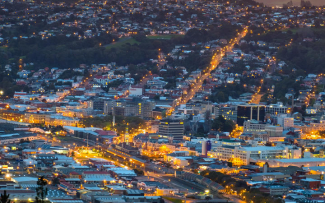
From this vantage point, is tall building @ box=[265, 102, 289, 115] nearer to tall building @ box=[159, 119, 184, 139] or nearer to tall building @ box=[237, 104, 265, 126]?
tall building @ box=[237, 104, 265, 126]

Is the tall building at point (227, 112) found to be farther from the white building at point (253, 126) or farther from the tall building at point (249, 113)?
the white building at point (253, 126)

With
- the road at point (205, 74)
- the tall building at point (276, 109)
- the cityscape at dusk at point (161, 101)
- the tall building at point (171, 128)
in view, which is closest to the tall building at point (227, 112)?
the cityscape at dusk at point (161, 101)

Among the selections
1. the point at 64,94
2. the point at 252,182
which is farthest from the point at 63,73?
the point at 252,182

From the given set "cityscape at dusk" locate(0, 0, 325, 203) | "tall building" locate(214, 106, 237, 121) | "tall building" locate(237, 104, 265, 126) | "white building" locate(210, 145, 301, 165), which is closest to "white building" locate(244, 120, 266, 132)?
"cityscape at dusk" locate(0, 0, 325, 203)

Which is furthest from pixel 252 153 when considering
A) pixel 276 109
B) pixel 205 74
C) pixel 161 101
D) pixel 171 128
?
pixel 205 74

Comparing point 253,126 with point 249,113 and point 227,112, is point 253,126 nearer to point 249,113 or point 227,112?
point 249,113

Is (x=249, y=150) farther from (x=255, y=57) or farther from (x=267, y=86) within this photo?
(x=255, y=57)
